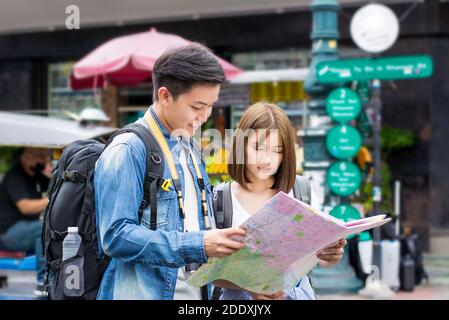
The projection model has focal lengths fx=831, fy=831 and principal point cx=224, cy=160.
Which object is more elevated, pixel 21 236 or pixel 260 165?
pixel 260 165

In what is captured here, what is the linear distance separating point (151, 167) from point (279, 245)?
0.46m

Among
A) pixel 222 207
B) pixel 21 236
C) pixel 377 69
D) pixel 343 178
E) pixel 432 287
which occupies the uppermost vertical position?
pixel 377 69

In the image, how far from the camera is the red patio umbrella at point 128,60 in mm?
9992

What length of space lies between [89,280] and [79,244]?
0.20 metres

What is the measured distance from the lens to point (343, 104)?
29.5 feet

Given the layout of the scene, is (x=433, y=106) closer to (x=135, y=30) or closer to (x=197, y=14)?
(x=197, y=14)

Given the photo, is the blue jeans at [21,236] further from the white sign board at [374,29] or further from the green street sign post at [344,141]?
the white sign board at [374,29]

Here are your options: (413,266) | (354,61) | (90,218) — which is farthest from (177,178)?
(413,266)

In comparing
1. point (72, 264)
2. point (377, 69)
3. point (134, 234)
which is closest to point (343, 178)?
point (377, 69)

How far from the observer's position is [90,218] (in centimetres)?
324

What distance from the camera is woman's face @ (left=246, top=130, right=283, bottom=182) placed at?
2.90 meters

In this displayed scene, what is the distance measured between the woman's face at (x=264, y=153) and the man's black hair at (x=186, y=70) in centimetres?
37

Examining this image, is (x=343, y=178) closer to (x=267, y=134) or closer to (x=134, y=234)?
(x=267, y=134)

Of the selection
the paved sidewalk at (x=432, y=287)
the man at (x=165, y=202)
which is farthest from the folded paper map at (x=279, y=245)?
the paved sidewalk at (x=432, y=287)
